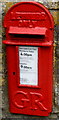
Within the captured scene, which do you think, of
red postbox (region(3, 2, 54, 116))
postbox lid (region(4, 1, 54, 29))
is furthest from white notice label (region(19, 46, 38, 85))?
postbox lid (region(4, 1, 54, 29))

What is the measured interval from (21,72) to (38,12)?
0.68 metres

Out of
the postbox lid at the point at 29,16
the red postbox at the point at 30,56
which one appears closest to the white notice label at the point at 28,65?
the red postbox at the point at 30,56

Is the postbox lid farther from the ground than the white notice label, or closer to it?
farther from the ground

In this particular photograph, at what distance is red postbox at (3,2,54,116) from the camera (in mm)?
3148

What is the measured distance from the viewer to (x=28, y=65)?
129 inches

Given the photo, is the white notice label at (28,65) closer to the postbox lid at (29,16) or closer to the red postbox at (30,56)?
the red postbox at (30,56)

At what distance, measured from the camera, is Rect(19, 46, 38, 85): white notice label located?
323cm

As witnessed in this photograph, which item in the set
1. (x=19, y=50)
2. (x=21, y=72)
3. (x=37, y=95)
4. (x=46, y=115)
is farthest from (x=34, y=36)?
(x=46, y=115)

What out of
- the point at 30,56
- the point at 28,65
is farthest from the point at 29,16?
the point at 28,65

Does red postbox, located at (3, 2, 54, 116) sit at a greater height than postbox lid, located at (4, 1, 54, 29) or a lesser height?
lesser

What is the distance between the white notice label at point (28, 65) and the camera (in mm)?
3227

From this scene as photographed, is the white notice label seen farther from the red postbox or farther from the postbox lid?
the postbox lid

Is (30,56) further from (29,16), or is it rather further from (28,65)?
(29,16)

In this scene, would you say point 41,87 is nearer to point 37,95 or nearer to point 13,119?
point 37,95
